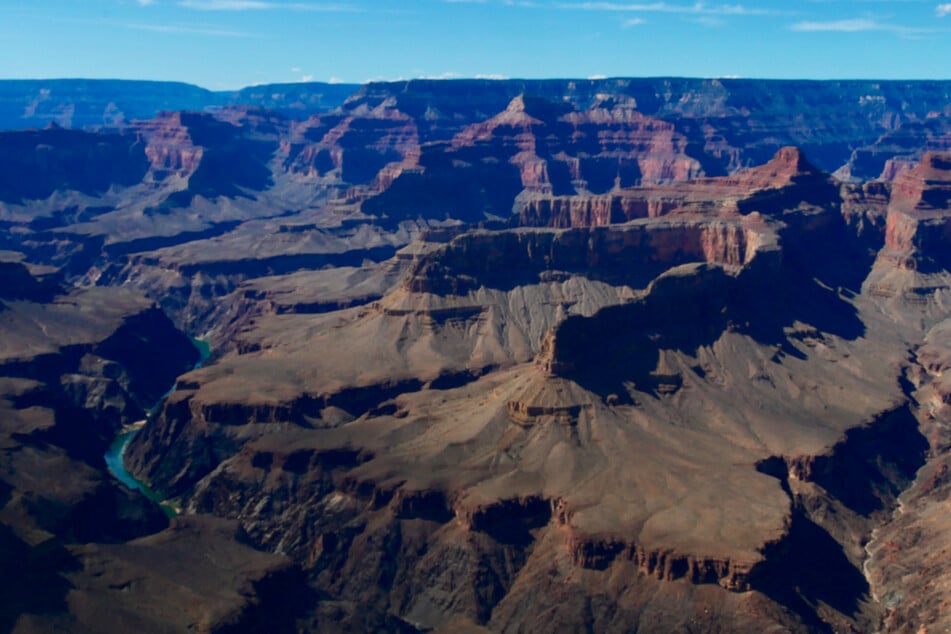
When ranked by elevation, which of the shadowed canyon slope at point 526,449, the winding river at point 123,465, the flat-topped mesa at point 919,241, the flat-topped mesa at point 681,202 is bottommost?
the winding river at point 123,465

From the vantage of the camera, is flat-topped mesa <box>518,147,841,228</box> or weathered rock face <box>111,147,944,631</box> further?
flat-topped mesa <box>518,147,841,228</box>

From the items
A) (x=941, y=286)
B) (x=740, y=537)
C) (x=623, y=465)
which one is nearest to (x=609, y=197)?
(x=941, y=286)

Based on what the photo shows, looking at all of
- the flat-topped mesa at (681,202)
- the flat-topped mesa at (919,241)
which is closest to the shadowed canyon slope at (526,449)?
the flat-topped mesa at (919,241)

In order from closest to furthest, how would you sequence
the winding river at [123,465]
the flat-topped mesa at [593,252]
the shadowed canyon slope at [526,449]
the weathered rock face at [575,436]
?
the shadowed canyon slope at [526,449] < the weathered rock face at [575,436] < the winding river at [123,465] < the flat-topped mesa at [593,252]

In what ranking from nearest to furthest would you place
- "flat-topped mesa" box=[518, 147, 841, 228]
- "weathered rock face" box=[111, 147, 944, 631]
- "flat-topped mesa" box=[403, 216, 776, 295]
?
"weathered rock face" box=[111, 147, 944, 631] < "flat-topped mesa" box=[403, 216, 776, 295] < "flat-topped mesa" box=[518, 147, 841, 228]

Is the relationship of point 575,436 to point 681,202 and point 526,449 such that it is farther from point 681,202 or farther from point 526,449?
point 681,202

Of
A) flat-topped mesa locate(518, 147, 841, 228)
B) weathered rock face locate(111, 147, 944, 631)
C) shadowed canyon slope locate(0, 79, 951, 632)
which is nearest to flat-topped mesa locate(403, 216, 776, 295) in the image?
weathered rock face locate(111, 147, 944, 631)

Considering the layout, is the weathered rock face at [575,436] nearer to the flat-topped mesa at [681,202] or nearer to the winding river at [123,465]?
the winding river at [123,465]

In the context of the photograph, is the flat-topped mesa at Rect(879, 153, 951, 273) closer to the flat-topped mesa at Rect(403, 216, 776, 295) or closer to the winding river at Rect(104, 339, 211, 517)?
the flat-topped mesa at Rect(403, 216, 776, 295)

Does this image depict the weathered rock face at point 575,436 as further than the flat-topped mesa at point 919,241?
No

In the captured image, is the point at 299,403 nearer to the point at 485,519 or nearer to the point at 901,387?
the point at 485,519

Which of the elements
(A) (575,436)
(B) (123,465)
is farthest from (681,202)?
(B) (123,465)
